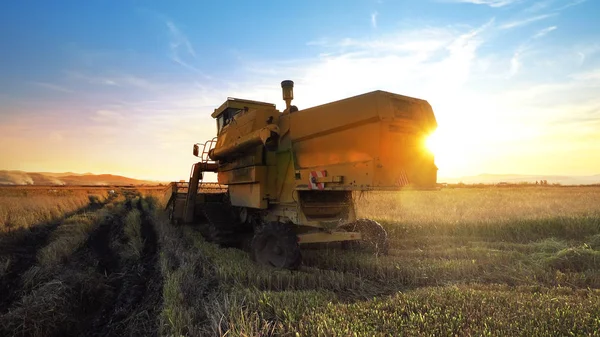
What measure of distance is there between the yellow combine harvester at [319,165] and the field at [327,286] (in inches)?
23.4

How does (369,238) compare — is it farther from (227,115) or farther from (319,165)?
(227,115)

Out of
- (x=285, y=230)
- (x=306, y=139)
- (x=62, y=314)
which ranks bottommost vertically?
(x=62, y=314)

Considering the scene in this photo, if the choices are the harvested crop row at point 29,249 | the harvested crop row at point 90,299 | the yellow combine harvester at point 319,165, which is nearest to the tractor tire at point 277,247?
the yellow combine harvester at point 319,165

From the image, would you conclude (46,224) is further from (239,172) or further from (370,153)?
(370,153)

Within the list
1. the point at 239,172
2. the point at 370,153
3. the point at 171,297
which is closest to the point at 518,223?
the point at 370,153

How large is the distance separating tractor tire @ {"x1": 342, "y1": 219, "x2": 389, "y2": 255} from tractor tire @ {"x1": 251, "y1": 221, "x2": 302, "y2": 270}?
1661 mm

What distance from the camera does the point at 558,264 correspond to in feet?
Result: 20.7

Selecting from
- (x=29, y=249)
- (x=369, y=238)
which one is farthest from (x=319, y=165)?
(x=29, y=249)

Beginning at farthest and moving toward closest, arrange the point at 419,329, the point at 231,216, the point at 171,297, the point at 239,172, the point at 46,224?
1. the point at 46,224
2. the point at 231,216
3. the point at 239,172
4. the point at 171,297
5. the point at 419,329

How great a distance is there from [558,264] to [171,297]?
6509mm

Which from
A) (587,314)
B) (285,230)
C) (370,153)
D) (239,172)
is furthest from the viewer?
(239,172)

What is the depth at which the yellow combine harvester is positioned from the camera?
211 inches

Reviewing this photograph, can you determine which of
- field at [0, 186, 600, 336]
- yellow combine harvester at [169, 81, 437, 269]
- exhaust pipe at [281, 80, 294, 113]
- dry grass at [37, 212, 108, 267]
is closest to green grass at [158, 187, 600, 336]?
field at [0, 186, 600, 336]

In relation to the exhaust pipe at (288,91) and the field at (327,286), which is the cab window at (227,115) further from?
the field at (327,286)
